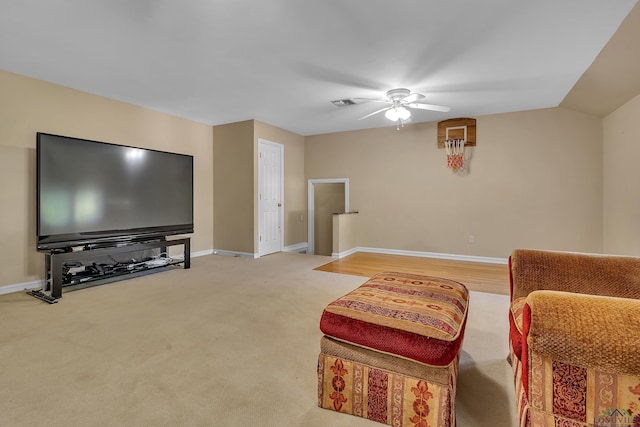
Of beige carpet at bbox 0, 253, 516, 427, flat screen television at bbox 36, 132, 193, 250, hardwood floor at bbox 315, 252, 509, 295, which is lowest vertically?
beige carpet at bbox 0, 253, 516, 427

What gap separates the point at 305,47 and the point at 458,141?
3.63 metres

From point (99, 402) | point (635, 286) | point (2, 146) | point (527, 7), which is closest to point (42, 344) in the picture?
point (99, 402)

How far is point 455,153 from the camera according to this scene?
547 cm

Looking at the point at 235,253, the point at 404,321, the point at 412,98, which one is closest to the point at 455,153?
the point at 412,98

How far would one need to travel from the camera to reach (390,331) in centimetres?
141

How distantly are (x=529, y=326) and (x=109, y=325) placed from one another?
3016mm

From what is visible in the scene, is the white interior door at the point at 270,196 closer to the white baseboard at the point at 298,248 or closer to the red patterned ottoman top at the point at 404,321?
the white baseboard at the point at 298,248

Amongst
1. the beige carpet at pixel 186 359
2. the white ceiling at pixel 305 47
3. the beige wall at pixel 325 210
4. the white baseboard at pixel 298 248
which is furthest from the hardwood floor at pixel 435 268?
the white ceiling at pixel 305 47

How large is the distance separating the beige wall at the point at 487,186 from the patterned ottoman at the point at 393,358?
4.26 m

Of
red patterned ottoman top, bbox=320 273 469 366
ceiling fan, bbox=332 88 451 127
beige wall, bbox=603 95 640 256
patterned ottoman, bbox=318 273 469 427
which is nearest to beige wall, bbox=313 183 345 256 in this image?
ceiling fan, bbox=332 88 451 127

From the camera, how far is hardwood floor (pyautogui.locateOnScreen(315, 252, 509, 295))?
3961mm

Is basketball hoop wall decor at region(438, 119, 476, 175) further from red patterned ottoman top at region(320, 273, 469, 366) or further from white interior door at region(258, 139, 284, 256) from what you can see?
red patterned ottoman top at region(320, 273, 469, 366)

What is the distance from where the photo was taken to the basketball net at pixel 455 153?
542 cm

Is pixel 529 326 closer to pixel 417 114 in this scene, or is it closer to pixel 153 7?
pixel 153 7
